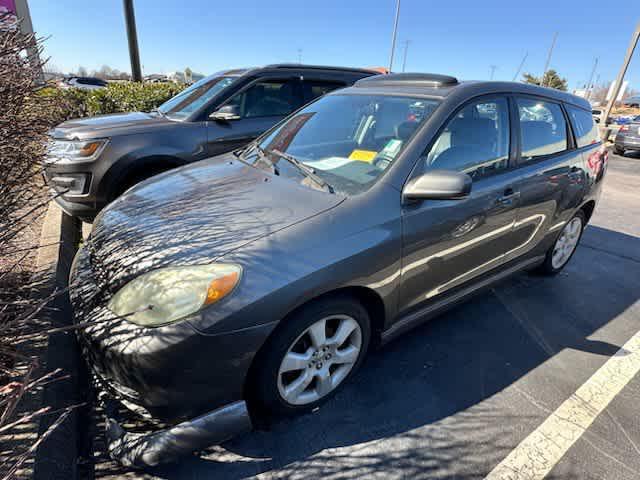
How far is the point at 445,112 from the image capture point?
2391 millimetres

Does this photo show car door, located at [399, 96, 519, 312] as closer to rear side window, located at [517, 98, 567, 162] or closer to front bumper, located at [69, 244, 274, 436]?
rear side window, located at [517, 98, 567, 162]

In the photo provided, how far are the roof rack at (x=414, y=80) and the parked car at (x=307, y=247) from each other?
0.02 metres

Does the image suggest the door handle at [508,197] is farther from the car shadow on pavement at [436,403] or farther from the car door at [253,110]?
the car door at [253,110]

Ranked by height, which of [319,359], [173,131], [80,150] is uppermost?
[173,131]

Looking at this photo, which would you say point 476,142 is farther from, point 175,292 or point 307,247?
point 175,292

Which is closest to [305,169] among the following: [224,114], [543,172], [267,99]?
[543,172]

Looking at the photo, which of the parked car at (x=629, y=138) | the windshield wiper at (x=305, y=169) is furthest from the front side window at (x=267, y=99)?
the parked car at (x=629, y=138)

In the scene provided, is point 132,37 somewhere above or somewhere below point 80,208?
above

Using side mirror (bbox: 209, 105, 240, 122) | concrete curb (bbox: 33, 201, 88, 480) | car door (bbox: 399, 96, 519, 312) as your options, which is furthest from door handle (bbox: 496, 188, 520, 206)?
side mirror (bbox: 209, 105, 240, 122)

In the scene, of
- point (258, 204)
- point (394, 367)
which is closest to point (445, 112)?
point (258, 204)

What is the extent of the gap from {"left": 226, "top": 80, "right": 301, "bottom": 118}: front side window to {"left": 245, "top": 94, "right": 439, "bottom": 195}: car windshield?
159cm

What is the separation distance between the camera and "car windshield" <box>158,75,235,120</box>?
4477mm

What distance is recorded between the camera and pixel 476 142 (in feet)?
8.61

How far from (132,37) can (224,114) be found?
296 inches
